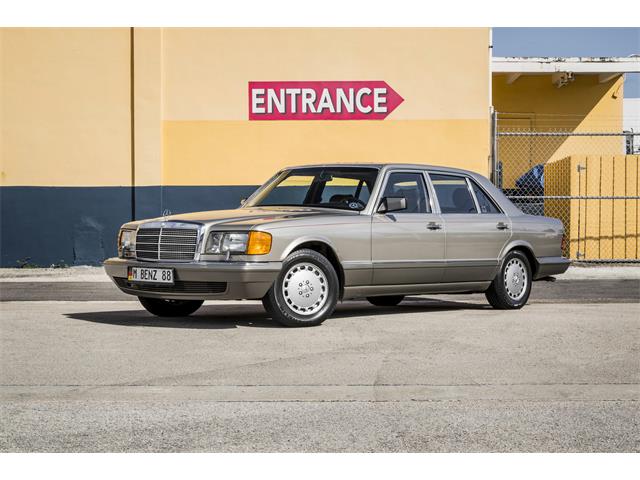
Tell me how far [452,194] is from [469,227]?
1.25ft

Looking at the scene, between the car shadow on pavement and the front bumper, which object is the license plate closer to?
the front bumper

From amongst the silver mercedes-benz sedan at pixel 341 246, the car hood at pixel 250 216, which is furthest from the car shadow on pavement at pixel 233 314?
the car hood at pixel 250 216

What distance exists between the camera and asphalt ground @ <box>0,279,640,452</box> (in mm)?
4727

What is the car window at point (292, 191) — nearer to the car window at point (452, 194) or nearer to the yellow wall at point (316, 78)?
the car window at point (452, 194)

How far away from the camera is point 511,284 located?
10711mm

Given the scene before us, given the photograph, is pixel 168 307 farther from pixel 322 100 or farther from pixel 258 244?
pixel 322 100

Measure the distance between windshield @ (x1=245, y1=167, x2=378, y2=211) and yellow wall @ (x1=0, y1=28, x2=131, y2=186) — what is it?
333 inches

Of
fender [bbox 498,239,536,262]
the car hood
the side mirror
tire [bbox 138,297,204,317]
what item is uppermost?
the side mirror

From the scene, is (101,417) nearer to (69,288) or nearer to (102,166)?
(69,288)

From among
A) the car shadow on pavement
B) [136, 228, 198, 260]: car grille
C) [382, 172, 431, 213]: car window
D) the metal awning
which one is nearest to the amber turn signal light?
[136, 228, 198, 260]: car grille

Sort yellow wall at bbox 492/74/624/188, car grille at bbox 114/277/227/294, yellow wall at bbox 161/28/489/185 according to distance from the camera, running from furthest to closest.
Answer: yellow wall at bbox 492/74/624/188 < yellow wall at bbox 161/28/489/185 < car grille at bbox 114/277/227/294

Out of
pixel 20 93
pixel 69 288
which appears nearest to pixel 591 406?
pixel 69 288

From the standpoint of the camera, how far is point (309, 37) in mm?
18609

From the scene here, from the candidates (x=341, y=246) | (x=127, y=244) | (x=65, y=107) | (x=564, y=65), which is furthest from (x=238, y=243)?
(x=564, y=65)
